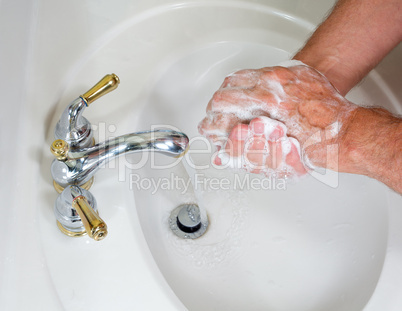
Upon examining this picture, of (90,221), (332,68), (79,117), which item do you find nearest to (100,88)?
(79,117)

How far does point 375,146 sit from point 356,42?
0.21m

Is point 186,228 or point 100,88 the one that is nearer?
point 100,88

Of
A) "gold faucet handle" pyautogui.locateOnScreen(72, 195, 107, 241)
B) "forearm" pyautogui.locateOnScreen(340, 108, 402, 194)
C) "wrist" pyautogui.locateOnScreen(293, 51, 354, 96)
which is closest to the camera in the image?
"gold faucet handle" pyautogui.locateOnScreen(72, 195, 107, 241)

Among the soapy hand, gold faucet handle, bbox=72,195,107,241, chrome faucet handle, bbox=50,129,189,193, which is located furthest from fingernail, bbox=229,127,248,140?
gold faucet handle, bbox=72,195,107,241

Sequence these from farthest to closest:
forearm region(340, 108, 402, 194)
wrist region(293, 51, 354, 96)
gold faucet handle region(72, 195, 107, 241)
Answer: wrist region(293, 51, 354, 96)
forearm region(340, 108, 402, 194)
gold faucet handle region(72, 195, 107, 241)

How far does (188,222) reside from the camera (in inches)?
27.4

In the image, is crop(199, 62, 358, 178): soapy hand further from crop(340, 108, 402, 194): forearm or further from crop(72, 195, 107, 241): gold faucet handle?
crop(72, 195, 107, 241): gold faucet handle

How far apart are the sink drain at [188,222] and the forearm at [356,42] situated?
11.7 inches

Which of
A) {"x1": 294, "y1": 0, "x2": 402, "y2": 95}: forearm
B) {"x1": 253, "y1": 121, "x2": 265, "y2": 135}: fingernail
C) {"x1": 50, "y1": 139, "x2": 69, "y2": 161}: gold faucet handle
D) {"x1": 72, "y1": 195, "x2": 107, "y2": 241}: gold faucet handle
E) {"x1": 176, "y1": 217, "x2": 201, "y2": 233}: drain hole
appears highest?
{"x1": 294, "y1": 0, "x2": 402, "y2": 95}: forearm

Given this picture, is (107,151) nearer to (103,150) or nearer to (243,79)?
(103,150)

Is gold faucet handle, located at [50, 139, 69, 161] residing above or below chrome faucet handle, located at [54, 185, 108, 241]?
above

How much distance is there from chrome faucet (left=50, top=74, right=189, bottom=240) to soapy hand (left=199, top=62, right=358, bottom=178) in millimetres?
143

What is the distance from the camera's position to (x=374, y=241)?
2.08 ft

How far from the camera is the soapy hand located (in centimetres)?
60
